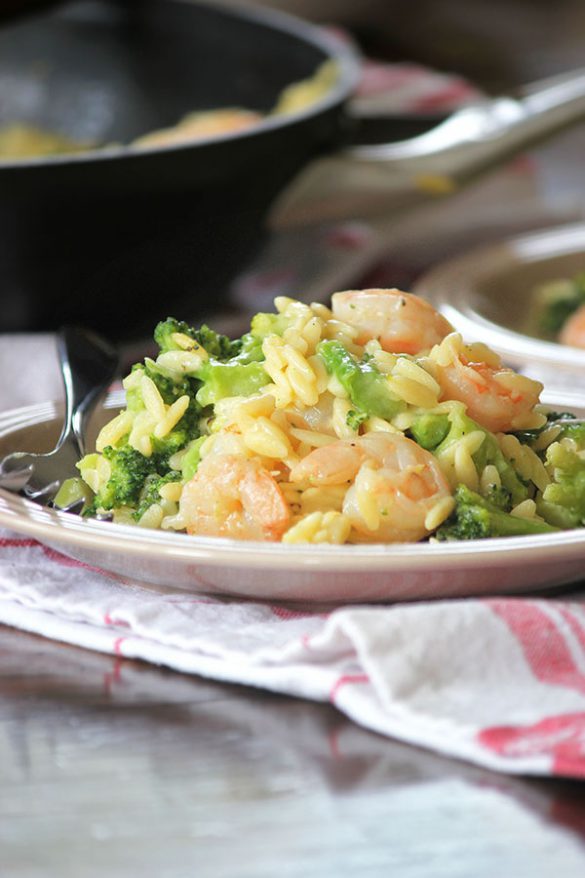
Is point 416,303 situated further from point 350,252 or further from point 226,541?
point 350,252

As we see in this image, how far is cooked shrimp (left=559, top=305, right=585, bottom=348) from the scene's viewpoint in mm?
2352

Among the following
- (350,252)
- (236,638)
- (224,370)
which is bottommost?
(350,252)

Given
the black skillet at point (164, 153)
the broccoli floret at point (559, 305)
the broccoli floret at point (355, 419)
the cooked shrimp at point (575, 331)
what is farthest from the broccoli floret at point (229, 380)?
the broccoli floret at point (559, 305)

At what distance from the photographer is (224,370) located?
4.77 ft

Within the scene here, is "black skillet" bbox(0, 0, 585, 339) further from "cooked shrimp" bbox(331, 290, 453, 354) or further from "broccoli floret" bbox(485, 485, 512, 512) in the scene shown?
"broccoli floret" bbox(485, 485, 512, 512)

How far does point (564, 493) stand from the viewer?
55.4 inches

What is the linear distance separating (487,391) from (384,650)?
352 millimetres

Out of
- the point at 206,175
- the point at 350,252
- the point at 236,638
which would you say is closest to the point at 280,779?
the point at 236,638

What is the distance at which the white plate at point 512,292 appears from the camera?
211 centimetres

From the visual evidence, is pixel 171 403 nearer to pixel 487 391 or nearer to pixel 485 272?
pixel 487 391

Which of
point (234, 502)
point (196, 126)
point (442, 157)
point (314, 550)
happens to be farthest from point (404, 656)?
point (196, 126)

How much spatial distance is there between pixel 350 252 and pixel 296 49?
78 cm

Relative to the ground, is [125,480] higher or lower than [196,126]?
higher

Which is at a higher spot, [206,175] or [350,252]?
[206,175]
